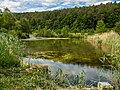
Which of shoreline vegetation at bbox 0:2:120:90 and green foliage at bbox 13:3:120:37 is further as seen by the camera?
green foliage at bbox 13:3:120:37

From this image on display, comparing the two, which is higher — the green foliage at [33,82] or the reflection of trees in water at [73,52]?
the green foliage at [33,82]

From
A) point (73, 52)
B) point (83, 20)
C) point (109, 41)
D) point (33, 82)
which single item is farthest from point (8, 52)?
point (83, 20)

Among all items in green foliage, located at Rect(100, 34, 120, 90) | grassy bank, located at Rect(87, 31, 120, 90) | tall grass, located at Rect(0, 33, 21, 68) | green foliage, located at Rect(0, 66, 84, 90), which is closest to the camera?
green foliage, located at Rect(0, 66, 84, 90)

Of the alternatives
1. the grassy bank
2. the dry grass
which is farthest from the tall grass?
the dry grass

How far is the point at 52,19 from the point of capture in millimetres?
86000

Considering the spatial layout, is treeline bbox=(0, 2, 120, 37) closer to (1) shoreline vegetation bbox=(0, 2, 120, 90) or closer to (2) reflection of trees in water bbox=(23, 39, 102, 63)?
(1) shoreline vegetation bbox=(0, 2, 120, 90)

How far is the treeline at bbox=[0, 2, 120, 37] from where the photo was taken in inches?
2244

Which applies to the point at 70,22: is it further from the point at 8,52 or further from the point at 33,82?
the point at 33,82

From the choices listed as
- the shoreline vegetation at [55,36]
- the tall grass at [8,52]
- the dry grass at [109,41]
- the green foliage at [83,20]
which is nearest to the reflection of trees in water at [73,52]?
the dry grass at [109,41]

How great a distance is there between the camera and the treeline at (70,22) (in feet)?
187

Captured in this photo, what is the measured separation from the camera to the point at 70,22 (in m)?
77.9

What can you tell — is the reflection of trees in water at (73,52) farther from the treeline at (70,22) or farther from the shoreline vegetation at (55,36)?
the treeline at (70,22)

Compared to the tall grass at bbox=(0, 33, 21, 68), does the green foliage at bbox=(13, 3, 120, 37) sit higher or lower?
lower

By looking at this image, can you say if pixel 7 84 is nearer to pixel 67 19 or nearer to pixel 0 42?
pixel 0 42
